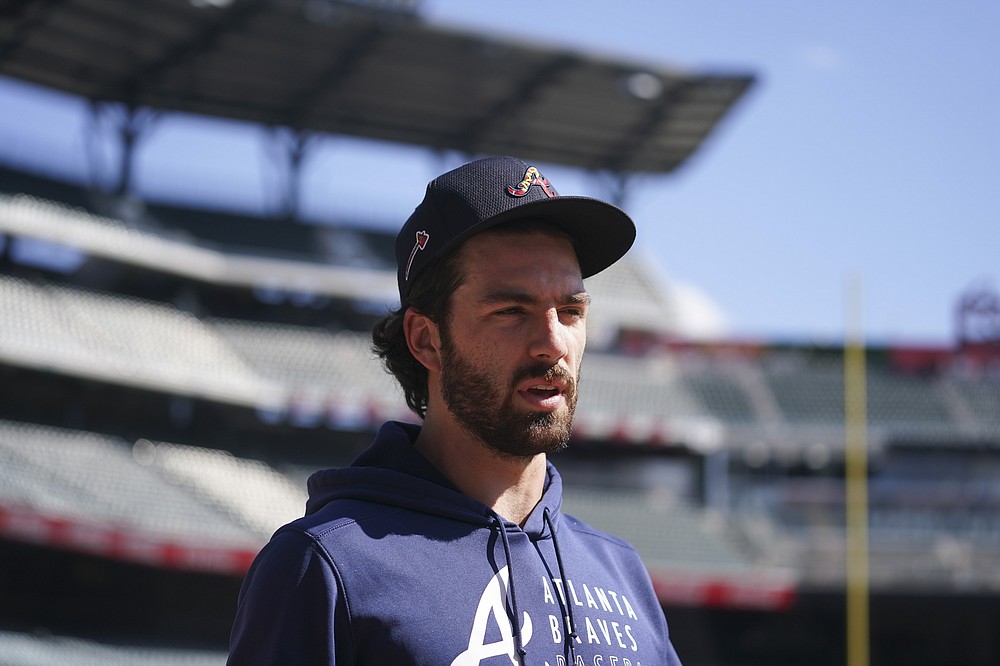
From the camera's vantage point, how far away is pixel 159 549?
15.3 m

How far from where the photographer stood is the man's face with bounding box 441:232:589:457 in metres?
1.90

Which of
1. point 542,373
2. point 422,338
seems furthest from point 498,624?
point 422,338

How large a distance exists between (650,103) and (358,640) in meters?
21.4

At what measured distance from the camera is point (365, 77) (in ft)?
68.7

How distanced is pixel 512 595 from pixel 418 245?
2.25 feet

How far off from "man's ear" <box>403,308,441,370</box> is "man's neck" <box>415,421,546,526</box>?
13 cm

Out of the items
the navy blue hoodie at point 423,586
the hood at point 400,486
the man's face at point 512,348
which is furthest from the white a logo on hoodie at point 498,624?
the man's face at point 512,348

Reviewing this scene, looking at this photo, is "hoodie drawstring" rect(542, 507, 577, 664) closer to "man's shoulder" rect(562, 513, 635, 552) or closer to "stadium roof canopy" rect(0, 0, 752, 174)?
"man's shoulder" rect(562, 513, 635, 552)

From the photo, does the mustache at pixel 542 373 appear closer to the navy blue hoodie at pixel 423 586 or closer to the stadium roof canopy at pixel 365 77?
the navy blue hoodie at pixel 423 586

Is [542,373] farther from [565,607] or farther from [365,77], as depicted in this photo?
[365,77]

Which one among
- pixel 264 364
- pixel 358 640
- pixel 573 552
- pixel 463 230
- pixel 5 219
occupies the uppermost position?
pixel 5 219

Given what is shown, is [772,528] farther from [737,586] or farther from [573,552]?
[573,552]

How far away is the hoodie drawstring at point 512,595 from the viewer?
1796 millimetres

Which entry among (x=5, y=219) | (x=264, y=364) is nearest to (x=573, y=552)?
(x=5, y=219)
